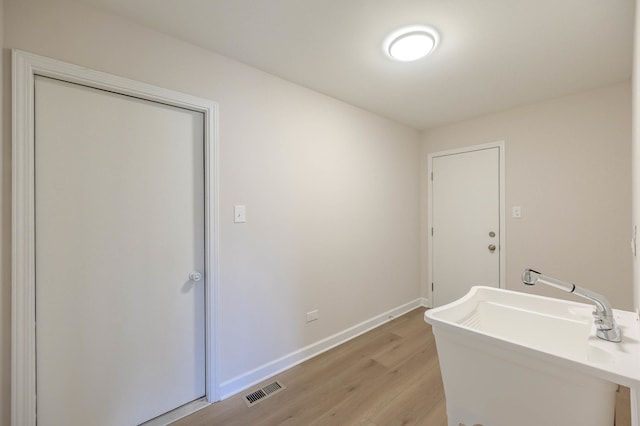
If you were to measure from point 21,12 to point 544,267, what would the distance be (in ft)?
13.5

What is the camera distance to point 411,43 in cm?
167

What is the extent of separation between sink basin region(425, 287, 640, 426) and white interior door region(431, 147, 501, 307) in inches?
70.3

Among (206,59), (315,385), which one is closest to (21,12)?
(206,59)

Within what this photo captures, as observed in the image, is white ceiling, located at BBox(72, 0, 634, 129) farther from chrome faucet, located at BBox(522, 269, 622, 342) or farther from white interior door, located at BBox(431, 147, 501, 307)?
chrome faucet, located at BBox(522, 269, 622, 342)

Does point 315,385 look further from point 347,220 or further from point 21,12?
point 21,12

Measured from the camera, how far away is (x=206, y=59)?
178cm

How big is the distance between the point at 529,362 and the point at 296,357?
5.74ft

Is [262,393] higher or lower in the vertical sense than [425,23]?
lower

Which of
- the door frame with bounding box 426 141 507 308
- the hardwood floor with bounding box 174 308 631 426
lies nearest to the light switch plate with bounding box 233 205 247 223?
the hardwood floor with bounding box 174 308 631 426

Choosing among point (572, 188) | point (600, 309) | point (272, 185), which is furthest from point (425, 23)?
point (572, 188)

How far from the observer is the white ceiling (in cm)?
141

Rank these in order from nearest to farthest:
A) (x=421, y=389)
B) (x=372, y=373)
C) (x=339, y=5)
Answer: (x=339, y=5) → (x=421, y=389) → (x=372, y=373)

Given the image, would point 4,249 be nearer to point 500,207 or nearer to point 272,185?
point 272,185

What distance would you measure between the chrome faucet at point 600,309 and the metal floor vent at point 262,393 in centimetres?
175
